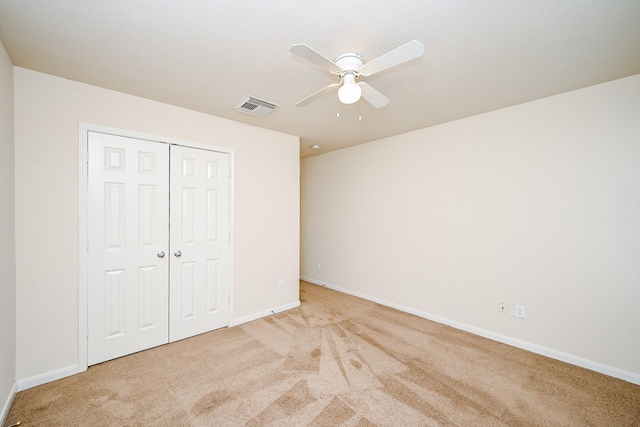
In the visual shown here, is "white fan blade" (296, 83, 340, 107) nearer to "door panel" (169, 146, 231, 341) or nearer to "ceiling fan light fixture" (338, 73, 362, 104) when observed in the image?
"ceiling fan light fixture" (338, 73, 362, 104)

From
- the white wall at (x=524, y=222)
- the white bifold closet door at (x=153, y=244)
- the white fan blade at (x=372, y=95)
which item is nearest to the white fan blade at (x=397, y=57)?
the white fan blade at (x=372, y=95)

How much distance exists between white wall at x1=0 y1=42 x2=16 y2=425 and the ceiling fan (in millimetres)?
2042

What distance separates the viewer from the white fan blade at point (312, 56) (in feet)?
4.52

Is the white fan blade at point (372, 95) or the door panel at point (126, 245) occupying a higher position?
the white fan blade at point (372, 95)

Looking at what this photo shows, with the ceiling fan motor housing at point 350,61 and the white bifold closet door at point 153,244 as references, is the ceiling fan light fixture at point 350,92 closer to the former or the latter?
the ceiling fan motor housing at point 350,61

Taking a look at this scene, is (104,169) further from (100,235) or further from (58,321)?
(58,321)

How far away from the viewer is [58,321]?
2.21m

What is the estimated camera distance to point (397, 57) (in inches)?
58.7

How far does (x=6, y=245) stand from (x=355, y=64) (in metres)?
2.67

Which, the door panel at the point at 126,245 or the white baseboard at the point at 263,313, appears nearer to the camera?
the door panel at the point at 126,245

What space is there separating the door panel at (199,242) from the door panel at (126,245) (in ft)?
0.32

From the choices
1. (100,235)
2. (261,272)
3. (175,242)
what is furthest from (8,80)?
(261,272)

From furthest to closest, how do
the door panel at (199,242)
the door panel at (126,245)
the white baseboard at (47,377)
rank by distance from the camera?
1. the door panel at (199,242)
2. the door panel at (126,245)
3. the white baseboard at (47,377)

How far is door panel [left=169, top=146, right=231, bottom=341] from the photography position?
284 cm
